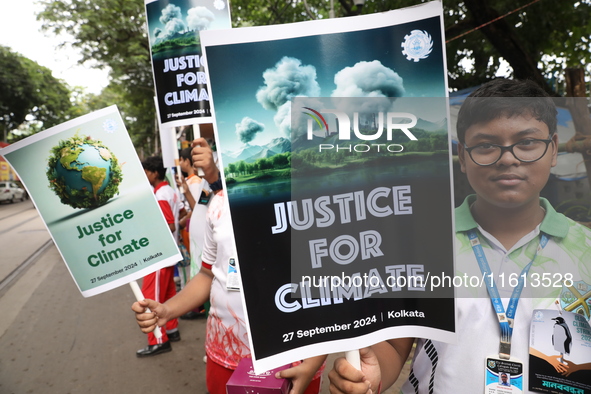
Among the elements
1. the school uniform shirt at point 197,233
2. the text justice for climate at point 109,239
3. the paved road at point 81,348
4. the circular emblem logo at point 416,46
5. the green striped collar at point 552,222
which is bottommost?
the paved road at point 81,348

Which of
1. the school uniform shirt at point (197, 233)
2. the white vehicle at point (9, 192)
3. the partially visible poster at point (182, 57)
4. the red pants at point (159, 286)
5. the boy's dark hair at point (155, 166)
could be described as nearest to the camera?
the partially visible poster at point (182, 57)

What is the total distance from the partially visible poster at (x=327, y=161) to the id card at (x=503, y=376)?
167 mm

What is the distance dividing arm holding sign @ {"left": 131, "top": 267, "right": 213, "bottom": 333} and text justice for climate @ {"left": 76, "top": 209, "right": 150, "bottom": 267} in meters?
0.24

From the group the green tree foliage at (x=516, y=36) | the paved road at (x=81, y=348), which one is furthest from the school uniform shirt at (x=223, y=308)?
the green tree foliage at (x=516, y=36)

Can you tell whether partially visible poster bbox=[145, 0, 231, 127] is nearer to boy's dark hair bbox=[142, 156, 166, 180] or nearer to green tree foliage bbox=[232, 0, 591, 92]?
boy's dark hair bbox=[142, 156, 166, 180]

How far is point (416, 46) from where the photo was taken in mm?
1116

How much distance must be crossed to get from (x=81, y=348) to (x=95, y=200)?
11.9 feet

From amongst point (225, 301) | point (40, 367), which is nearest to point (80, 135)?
point (225, 301)

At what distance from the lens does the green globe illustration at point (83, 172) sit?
2.00 m

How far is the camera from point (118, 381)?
13.7 feet

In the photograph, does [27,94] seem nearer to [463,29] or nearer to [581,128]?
[463,29]

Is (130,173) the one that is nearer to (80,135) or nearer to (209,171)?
(80,135)

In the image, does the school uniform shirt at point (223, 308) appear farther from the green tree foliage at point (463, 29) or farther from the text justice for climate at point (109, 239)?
the green tree foliage at point (463, 29)

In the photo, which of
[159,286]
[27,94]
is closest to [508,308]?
[159,286]
